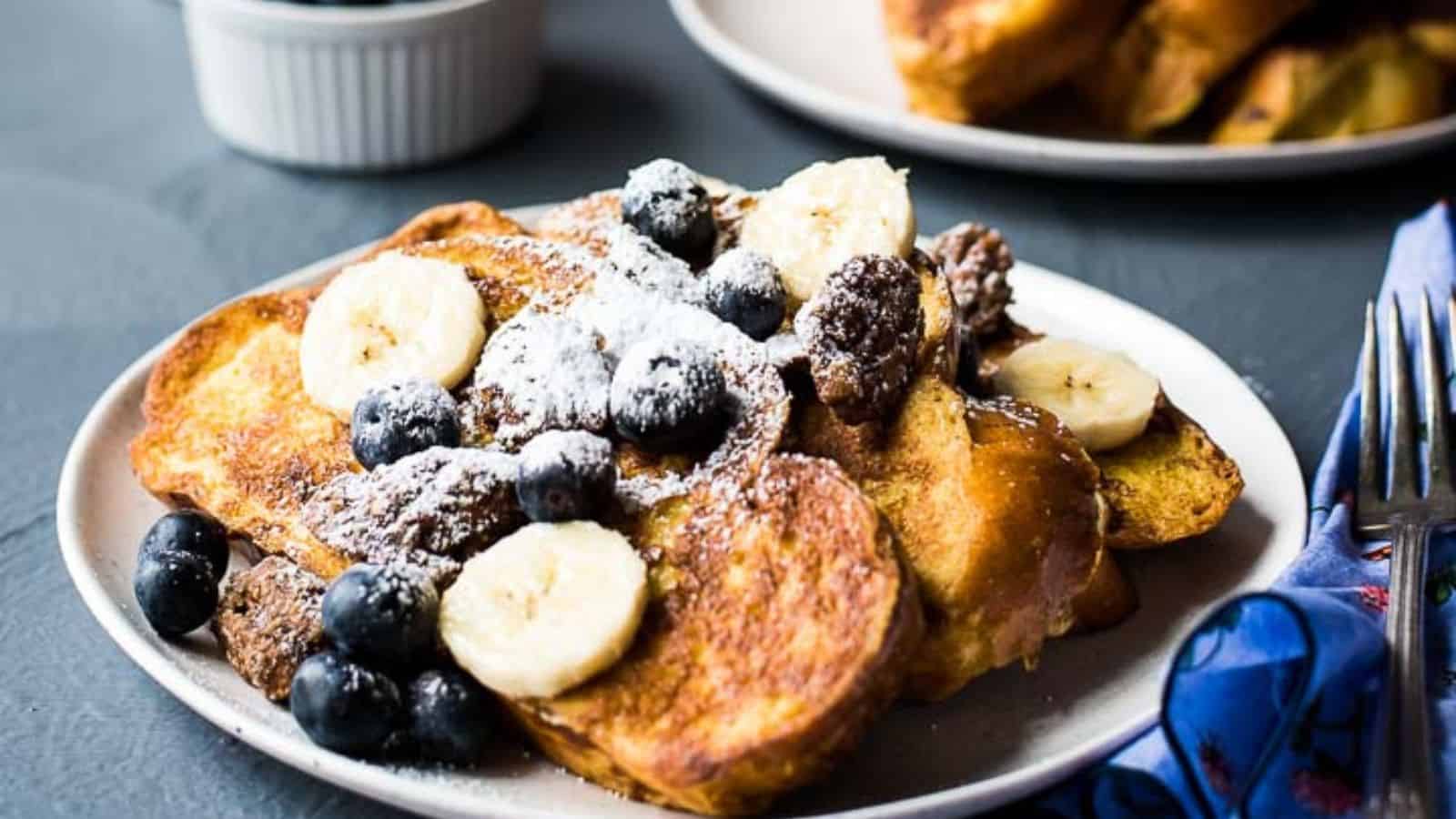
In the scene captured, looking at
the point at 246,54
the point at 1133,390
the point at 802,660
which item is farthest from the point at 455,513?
the point at 246,54

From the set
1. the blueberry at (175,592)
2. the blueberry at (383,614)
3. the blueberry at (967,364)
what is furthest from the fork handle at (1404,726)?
the blueberry at (175,592)

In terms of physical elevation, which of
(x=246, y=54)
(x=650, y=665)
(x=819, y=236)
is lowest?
(x=246, y=54)

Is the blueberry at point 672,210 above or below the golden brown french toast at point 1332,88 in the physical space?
above

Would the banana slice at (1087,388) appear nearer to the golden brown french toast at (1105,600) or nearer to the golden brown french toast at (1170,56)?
the golden brown french toast at (1105,600)

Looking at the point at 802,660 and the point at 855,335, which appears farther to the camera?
the point at 855,335

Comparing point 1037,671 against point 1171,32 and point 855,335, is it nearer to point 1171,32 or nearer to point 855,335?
point 855,335

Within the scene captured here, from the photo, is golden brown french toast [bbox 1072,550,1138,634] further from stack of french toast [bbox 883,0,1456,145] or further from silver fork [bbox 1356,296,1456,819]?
stack of french toast [bbox 883,0,1456,145]

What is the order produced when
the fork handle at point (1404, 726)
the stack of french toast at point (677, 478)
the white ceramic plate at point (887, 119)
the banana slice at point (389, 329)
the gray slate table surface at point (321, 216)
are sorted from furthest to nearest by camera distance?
the white ceramic plate at point (887, 119) < the gray slate table surface at point (321, 216) < the banana slice at point (389, 329) < the stack of french toast at point (677, 478) < the fork handle at point (1404, 726)

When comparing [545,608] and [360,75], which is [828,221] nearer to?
[545,608]
